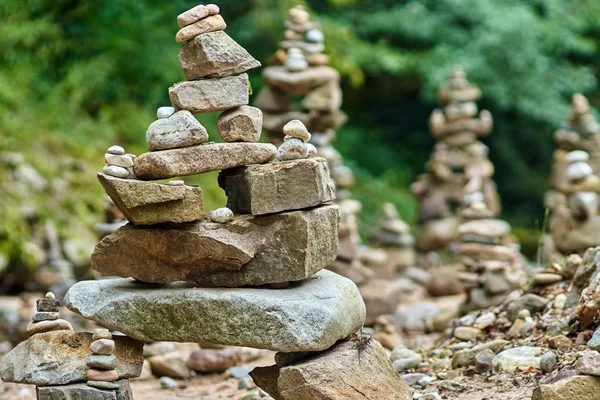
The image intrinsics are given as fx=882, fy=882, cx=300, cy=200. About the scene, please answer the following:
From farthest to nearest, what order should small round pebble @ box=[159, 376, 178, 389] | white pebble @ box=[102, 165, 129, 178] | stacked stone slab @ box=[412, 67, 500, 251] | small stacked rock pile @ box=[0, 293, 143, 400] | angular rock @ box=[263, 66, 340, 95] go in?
stacked stone slab @ box=[412, 67, 500, 251] < angular rock @ box=[263, 66, 340, 95] < small round pebble @ box=[159, 376, 178, 389] < small stacked rock pile @ box=[0, 293, 143, 400] < white pebble @ box=[102, 165, 129, 178]

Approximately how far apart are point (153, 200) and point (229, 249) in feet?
1.62

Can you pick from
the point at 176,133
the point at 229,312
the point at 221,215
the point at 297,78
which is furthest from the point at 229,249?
the point at 297,78

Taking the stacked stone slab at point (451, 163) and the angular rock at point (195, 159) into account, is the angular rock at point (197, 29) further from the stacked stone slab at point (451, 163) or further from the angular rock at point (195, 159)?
the stacked stone slab at point (451, 163)

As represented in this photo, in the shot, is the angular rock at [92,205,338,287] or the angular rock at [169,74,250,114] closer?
the angular rock at [92,205,338,287]

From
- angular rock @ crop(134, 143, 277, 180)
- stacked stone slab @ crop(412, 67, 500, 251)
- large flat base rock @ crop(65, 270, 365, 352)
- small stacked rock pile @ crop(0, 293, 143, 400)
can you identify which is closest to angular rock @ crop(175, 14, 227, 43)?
angular rock @ crop(134, 143, 277, 180)

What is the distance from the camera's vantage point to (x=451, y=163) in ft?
39.9

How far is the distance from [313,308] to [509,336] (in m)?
2.26

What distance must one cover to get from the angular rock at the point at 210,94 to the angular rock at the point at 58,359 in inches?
56.3

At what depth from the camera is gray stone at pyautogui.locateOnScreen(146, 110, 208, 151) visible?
15.9ft

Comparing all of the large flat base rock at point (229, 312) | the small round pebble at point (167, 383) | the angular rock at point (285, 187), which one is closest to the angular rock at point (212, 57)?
the angular rock at point (285, 187)

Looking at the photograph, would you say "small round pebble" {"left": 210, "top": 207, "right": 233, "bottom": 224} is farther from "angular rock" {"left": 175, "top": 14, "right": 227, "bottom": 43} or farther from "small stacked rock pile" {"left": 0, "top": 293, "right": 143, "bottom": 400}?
"angular rock" {"left": 175, "top": 14, "right": 227, "bottom": 43}

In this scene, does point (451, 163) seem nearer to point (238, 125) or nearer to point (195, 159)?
point (238, 125)

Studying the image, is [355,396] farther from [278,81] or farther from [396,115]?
[396,115]

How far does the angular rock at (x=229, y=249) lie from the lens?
16.0 ft
